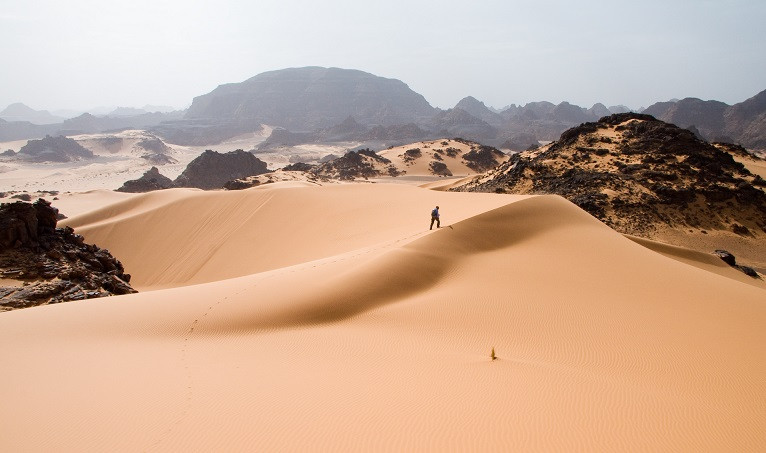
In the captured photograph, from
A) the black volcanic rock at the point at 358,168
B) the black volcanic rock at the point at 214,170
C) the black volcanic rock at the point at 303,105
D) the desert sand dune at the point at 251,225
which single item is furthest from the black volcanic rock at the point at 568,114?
the desert sand dune at the point at 251,225

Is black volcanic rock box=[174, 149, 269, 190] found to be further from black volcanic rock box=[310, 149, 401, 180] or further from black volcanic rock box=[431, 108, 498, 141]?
black volcanic rock box=[431, 108, 498, 141]

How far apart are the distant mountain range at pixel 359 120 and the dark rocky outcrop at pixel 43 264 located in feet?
319

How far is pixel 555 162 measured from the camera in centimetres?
2967

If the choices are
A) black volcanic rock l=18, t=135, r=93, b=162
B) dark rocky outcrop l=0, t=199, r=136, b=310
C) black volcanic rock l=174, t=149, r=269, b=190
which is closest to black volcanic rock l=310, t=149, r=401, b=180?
black volcanic rock l=174, t=149, r=269, b=190

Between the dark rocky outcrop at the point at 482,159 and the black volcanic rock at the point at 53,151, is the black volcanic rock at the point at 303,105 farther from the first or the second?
the dark rocky outcrop at the point at 482,159

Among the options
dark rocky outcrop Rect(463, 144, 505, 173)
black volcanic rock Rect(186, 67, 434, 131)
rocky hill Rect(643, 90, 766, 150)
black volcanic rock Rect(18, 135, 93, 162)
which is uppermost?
black volcanic rock Rect(186, 67, 434, 131)

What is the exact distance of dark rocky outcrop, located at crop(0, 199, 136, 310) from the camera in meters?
8.91

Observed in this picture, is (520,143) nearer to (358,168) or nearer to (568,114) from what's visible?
(568,114)

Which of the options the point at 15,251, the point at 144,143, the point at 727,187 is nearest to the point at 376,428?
the point at 15,251

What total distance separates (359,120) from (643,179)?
14698 cm

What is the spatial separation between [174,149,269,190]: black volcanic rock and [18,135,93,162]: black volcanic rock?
1761 inches

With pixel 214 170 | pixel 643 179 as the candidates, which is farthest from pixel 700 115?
A: pixel 214 170

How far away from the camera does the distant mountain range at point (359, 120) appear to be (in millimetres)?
99012

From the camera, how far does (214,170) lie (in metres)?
54.3
